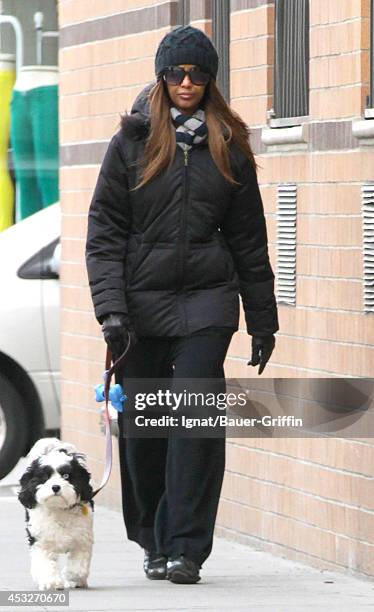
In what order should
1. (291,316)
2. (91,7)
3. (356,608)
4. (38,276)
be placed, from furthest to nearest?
(38,276), (91,7), (291,316), (356,608)

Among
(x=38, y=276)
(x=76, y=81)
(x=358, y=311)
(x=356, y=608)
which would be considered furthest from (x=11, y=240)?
(x=356, y=608)

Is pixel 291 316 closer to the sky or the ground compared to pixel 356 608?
closer to the sky

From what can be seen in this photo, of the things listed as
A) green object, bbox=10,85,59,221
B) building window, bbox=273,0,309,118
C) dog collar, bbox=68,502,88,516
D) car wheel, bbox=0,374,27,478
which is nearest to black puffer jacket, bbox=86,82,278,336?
dog collar, bbox=68,502,88,516

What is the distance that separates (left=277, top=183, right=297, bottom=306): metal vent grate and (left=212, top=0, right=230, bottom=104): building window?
97 centimetres

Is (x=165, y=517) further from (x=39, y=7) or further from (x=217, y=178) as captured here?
(x=39, y=7)

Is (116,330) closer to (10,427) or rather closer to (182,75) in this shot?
(182,75)

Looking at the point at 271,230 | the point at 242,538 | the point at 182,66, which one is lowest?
the point at 242,538

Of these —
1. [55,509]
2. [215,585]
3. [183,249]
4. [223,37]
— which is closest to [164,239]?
[183,249]

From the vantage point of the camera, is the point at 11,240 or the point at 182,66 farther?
the point at 11,240

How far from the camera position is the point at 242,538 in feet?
32.6

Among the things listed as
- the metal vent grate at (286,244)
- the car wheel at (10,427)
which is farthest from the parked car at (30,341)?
the metal vent grate at (286,244)

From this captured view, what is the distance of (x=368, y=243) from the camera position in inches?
338

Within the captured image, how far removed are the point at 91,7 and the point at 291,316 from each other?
3.21m

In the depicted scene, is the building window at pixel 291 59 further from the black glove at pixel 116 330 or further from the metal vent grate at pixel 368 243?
the black glove at pixel 116 330
